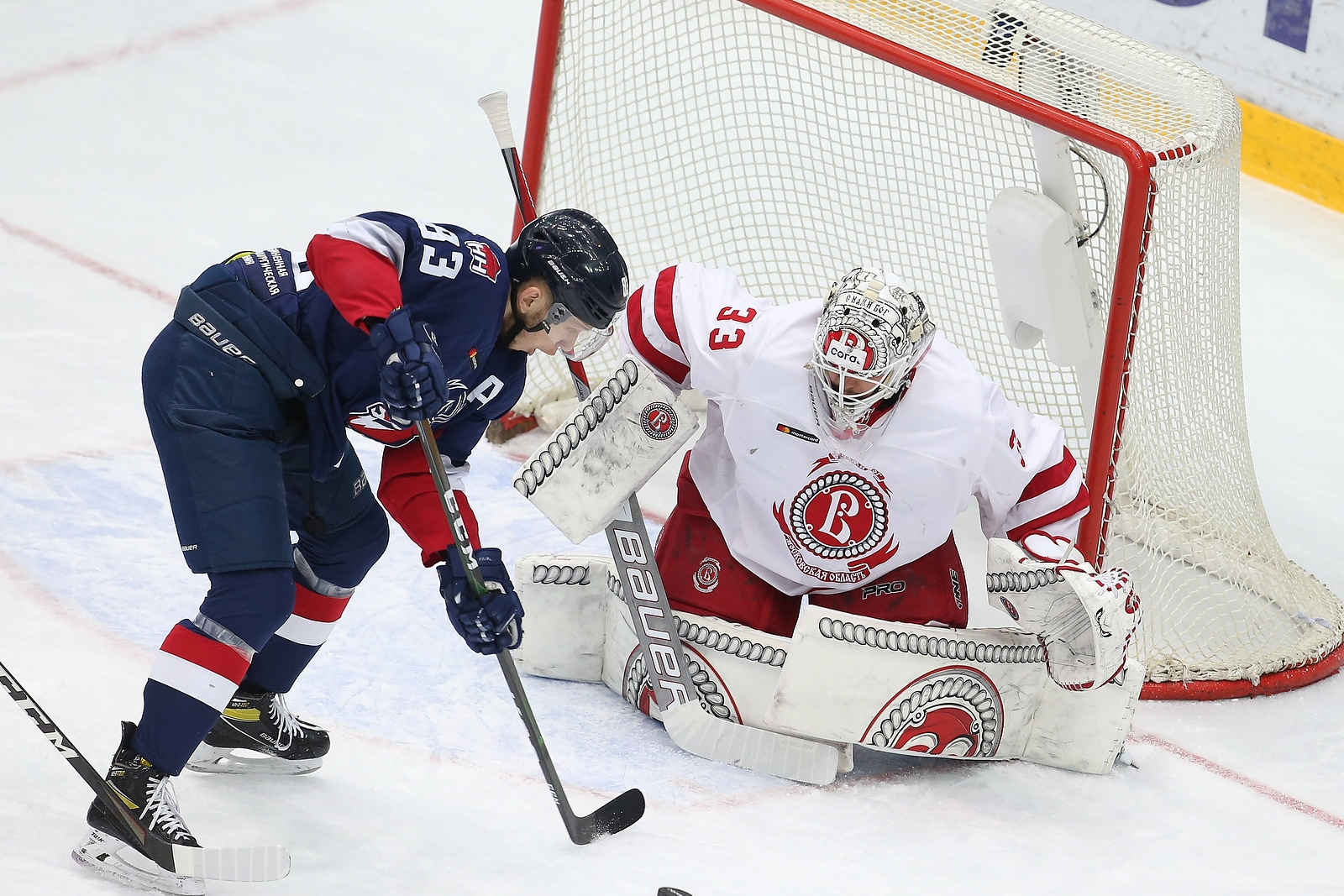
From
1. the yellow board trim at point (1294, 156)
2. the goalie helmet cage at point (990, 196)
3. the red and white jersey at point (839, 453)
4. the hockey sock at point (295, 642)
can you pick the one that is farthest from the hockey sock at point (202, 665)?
the yellow board trim at point (1294, 156)

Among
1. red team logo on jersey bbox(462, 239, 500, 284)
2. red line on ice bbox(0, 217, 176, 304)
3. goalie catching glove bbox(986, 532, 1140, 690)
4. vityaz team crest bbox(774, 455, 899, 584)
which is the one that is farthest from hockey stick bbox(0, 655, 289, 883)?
red line on ice bbox(0, 217, 176, 304)

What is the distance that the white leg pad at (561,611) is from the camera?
3156mm

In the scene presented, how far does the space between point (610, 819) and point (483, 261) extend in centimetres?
96

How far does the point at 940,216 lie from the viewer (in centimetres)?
422

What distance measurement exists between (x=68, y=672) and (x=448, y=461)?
0.87 metres

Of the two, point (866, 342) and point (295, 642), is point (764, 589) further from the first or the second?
point (295, 642)

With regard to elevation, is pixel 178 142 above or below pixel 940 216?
below

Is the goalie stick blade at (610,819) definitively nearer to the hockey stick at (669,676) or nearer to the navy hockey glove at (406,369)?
the hockey stick at (669,676)

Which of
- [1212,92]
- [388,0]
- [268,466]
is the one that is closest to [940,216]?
[1212,92]

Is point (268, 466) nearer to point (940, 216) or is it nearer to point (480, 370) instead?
point (480, 370)

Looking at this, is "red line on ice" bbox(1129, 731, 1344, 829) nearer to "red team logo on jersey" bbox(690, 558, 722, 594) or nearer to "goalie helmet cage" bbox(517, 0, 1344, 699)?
"goalie helmet cage" bbox(517, 0, 1344, 699)

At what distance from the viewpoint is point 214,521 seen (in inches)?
87.8

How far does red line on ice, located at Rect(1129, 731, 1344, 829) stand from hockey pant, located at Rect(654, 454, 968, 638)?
54 cm

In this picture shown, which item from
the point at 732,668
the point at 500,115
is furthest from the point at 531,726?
the point at 500,115
